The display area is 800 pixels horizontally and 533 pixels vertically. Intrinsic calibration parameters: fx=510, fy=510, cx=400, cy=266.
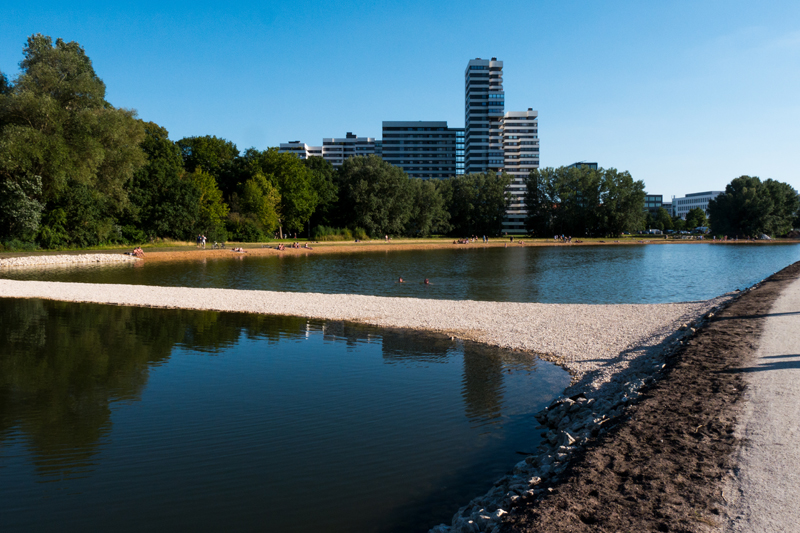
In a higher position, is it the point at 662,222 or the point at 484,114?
the point at 484,114

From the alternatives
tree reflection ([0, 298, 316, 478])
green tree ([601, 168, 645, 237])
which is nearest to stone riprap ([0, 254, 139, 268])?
tree reflection ([0, 298, 316, 478])

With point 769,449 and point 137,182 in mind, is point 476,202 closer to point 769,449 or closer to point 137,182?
point 137,182

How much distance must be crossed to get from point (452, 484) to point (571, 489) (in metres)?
1.95

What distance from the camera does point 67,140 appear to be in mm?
50812

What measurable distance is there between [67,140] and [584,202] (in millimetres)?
108596

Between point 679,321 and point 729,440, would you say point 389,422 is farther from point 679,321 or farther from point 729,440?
point 679,321

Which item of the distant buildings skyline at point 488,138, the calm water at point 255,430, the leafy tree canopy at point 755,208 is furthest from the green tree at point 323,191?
the leafy tree canopy at point 755,208

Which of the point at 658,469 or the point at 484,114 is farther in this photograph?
the point at 484,114

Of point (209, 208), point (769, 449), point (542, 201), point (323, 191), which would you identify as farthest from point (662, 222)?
point (769, 449)

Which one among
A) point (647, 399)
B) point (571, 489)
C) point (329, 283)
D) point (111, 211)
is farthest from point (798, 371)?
point (111, 211)

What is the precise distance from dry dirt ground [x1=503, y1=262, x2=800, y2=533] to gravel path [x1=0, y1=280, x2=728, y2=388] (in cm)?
232

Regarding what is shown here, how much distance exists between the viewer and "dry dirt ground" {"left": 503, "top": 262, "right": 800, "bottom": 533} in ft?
16.5

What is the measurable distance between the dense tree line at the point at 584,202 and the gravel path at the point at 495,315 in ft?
354

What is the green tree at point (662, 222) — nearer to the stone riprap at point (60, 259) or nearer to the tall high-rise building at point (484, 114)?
the tall high-rise building at point (484, 114)
